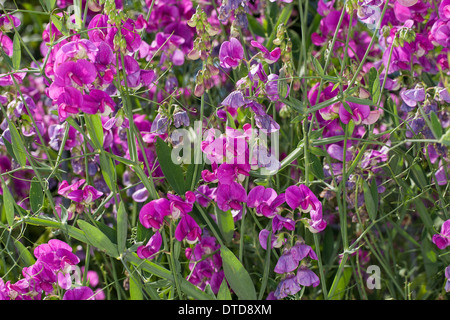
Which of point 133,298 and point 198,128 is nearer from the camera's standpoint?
point 198,128

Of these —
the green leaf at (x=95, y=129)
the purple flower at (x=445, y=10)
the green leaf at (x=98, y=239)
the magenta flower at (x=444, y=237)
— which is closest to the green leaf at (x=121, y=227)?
the green leaf at (x=98, y=239)

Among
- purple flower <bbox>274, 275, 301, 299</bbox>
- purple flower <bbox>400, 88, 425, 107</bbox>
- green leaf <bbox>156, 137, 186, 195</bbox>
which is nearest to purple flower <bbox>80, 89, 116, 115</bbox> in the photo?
green leaf <bbox>156, 137, 186, 195</bbox>

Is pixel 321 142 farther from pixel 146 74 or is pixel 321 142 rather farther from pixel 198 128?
pixel 146 74

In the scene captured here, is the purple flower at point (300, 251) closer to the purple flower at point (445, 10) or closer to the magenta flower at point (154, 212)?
the magenta flower at point (154, 212)

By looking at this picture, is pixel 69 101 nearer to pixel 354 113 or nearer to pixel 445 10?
pixel 354 113

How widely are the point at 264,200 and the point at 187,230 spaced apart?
0.48 feet

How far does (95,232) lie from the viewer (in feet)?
3.51

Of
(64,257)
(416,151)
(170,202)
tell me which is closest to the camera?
(170,202)

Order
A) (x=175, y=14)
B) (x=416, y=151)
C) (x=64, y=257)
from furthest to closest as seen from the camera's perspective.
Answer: (x=175, y=14) → (x=416, y=151) → (x=64, y=257)

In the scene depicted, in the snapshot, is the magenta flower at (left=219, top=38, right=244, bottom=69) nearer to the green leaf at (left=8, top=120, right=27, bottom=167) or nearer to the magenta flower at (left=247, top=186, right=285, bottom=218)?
the magenta flower at (left=247, top=186, right=285, bottom=218)

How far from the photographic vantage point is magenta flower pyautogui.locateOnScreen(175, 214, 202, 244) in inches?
42.1
